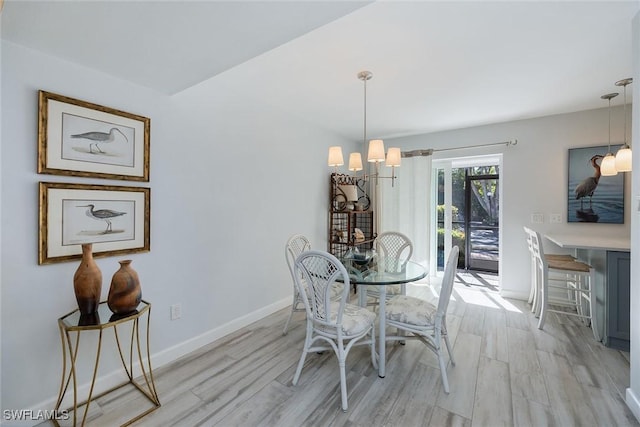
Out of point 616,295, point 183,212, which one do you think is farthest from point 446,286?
point 183,212

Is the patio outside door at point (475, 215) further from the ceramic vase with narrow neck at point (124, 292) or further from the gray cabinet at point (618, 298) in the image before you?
the ceramic vase with narrow neck at point (124, 292)

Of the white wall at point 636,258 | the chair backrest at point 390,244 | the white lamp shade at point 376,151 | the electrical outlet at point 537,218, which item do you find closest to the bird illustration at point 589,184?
the electrical outlet at point 537,218

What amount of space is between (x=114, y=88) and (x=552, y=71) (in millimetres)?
3558

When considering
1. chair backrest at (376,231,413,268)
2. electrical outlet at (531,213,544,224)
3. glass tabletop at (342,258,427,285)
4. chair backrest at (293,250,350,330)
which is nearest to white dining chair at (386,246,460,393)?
glass tabletop at (342,258,427,285)

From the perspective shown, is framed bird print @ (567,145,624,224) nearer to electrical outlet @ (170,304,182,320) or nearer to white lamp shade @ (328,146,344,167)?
white lamp shade @ (328,146,344,167)

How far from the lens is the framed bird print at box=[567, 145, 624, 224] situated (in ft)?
10.4

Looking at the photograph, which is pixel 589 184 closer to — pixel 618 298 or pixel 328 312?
pixel 618 298

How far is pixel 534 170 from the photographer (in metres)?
3.61

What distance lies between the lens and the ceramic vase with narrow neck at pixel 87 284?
5.03 feet

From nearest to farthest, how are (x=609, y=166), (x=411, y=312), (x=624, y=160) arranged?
(x=411, y=312) → (x=624, y=160) → (x=609, y=166)

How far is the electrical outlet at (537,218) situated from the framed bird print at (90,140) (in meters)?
4.53

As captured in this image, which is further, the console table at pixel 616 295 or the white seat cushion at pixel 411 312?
the console table at pixel 616 295

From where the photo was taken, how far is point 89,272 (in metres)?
1.55

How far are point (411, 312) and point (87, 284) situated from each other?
6.98 ft
